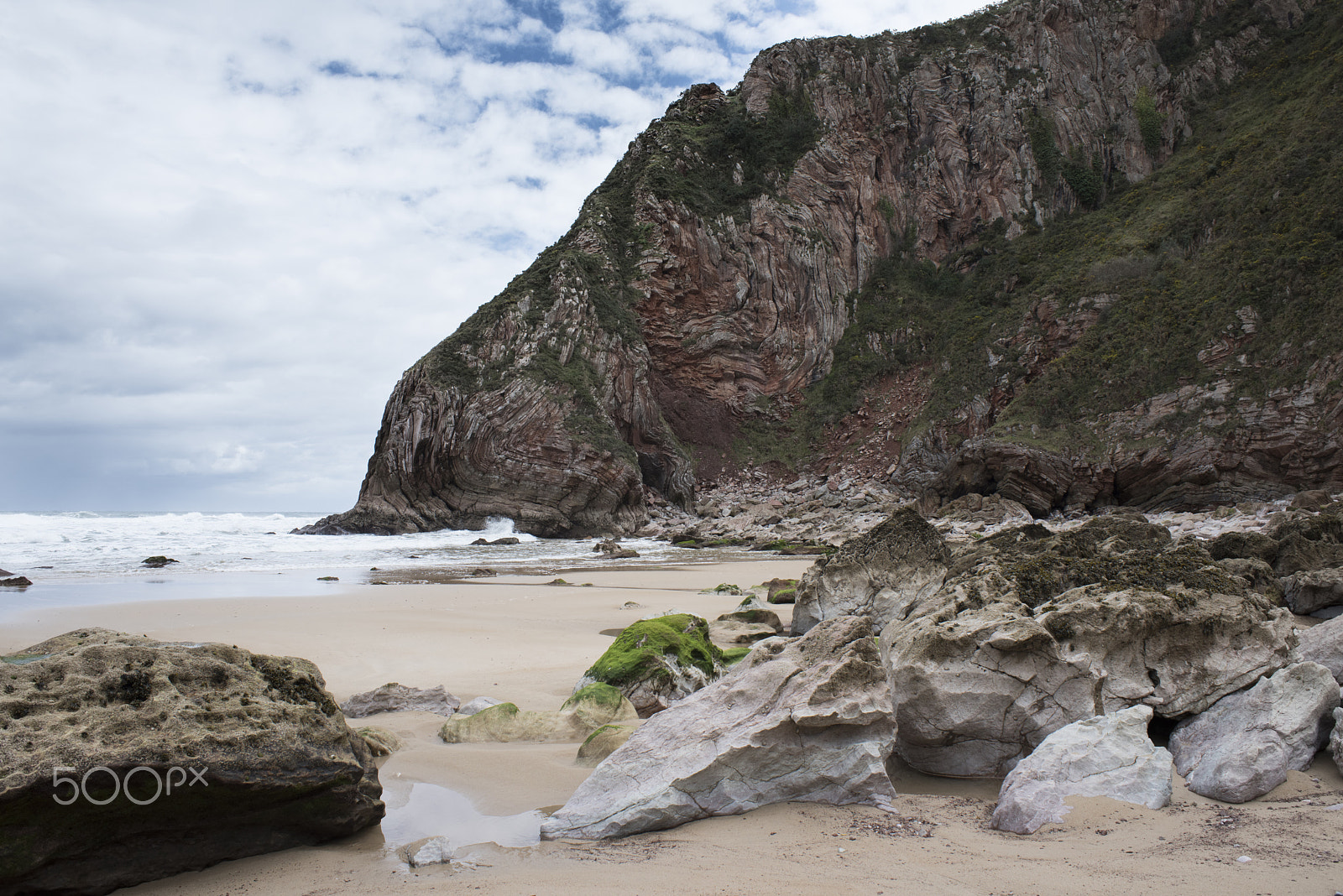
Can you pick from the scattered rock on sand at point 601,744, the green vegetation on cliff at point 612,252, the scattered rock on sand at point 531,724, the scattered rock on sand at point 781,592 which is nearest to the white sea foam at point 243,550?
the scattered rock on sand at point 781,592

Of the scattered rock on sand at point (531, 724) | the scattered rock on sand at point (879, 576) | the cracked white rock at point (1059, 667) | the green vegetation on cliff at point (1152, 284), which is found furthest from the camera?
the green vegetation on cliff at point (1152, 284)

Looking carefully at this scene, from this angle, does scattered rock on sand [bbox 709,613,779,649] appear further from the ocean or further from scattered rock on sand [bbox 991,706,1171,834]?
the ocean

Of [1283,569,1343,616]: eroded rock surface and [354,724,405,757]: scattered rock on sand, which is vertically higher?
[354,724,405,757]: scattered rock on sand

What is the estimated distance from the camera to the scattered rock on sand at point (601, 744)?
149 inches

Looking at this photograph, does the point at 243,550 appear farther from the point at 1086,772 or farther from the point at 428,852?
the point at 1086,772

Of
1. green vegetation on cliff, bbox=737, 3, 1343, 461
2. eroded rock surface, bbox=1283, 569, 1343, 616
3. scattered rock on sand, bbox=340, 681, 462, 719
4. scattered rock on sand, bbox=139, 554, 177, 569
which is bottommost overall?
eroded rock surface, bbox=1283, 569, 1343, 616

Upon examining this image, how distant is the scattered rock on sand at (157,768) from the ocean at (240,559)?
9588mm

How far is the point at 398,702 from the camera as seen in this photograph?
497cm

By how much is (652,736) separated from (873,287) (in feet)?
171

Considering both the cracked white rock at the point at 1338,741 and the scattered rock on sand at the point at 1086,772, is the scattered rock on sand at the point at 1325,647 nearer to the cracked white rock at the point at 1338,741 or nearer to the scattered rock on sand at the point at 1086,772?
the cracked white rock at the point at 1338,741

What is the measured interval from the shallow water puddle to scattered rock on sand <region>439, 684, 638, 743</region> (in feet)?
2.43

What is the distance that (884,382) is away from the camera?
157ft

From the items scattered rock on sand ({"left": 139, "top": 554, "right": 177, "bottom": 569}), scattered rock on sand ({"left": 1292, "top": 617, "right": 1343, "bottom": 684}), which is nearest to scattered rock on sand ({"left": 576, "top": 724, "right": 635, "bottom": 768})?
scattered rock on sand ({"left": 1292, "top": 617, "right": 1343, "bottom": 684})

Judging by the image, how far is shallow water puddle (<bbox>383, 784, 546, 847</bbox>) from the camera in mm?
2965
